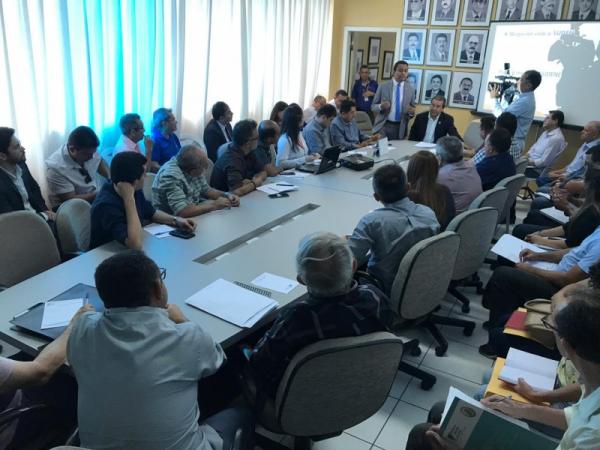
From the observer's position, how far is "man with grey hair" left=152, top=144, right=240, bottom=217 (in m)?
3.14

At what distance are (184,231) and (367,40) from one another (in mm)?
7122

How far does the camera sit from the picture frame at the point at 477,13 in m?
6.70

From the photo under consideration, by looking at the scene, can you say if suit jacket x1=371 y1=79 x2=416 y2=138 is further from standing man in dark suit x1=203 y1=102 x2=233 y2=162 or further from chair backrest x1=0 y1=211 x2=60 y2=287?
chair backrest x1=0 y1=211 x2=60 y2=287

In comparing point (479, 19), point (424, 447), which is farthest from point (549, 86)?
point (424, 447)

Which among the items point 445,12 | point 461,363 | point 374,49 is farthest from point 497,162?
point 374,49

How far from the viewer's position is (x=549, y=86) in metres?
6.45

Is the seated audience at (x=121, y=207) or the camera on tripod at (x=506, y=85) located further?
the camera on tripod at (x=506, y=85)

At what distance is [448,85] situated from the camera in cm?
732

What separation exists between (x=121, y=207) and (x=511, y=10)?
6.29 metres

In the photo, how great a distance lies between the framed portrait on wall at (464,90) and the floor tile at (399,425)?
5.87 m

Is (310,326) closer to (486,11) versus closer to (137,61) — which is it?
(137,61)

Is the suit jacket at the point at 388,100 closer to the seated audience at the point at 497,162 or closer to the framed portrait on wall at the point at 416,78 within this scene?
the framed portrait on wall at the point at 416,78

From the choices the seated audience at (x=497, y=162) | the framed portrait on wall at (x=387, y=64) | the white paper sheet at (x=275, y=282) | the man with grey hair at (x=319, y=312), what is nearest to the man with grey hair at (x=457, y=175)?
the seated audience at (x=497, y=162)

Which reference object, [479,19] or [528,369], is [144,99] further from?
[479,19]
